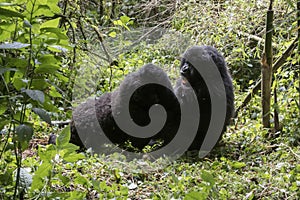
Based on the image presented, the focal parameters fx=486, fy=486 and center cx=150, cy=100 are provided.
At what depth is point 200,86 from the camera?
3.78m

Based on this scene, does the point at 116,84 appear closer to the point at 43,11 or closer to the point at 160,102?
the point at 160,102

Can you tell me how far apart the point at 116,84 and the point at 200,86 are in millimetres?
1391

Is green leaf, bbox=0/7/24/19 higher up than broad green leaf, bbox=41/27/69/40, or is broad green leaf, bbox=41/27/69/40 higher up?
green leaf, bbox=0/7/24/19

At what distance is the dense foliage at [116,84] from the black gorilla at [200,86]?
23cm

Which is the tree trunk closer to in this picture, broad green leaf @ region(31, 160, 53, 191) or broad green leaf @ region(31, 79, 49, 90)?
broad green leaf @ region(31, 160, 53, 191)

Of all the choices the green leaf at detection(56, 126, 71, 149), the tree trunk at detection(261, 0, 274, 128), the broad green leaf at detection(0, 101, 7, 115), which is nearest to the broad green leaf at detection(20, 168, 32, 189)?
the green leaf at detection(56, 126, 71, 149)

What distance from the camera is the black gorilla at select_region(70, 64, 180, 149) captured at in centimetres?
384

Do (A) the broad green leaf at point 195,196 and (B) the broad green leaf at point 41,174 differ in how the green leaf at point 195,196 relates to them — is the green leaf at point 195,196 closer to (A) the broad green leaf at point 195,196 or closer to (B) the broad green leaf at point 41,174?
(A) the broad green leaf at point 195,196

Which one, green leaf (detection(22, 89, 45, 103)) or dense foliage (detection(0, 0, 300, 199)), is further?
dense foliage (detection(0, 0, 300, 199))

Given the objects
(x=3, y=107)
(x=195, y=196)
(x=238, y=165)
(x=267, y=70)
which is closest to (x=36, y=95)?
(x=3, y=107)

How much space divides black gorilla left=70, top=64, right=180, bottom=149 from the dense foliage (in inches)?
9.5

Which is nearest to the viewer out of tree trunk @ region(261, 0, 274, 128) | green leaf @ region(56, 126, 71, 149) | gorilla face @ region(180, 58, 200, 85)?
green leaf @ region(56, 126, 71, 149)

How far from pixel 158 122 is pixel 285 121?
998mm

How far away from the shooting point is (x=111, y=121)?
391cm
